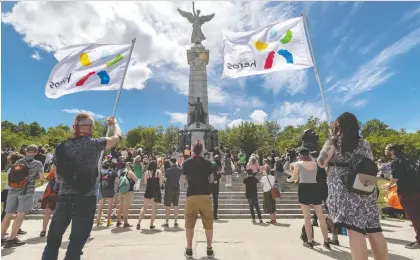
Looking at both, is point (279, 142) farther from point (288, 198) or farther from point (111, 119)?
point (111, 119)

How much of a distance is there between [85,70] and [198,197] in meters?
3.69

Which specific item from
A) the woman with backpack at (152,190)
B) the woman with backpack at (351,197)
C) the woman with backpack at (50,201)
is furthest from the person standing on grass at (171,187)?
the woman with backpack at (351,197)

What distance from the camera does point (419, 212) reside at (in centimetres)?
554

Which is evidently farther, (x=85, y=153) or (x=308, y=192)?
(x=308, y=192)

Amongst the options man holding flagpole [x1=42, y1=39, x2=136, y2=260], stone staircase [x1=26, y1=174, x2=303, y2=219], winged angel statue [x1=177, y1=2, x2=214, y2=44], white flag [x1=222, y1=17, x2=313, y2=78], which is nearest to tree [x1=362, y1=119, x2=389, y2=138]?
winged angel statue [x1=177, y1=2, x2=214, y2=44]

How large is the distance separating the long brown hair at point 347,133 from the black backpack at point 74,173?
9.15 ft

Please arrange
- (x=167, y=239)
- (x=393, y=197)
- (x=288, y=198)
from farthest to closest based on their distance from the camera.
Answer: (x=288, y=198) < (x=393, y=197) < (x=167, y=239)

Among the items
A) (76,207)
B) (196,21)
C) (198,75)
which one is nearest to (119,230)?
(76,207)

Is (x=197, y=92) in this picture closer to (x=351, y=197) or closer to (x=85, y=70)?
(x=85, y=70)

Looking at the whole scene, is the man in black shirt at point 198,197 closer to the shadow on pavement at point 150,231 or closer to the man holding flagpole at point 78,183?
the man holding flagpole at point 78,183

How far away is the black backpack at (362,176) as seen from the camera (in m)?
3.12

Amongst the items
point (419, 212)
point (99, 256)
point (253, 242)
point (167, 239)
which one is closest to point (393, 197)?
point (419, 212)

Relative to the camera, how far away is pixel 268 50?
796 centimetres

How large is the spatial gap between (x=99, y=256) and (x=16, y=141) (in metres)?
52.5
